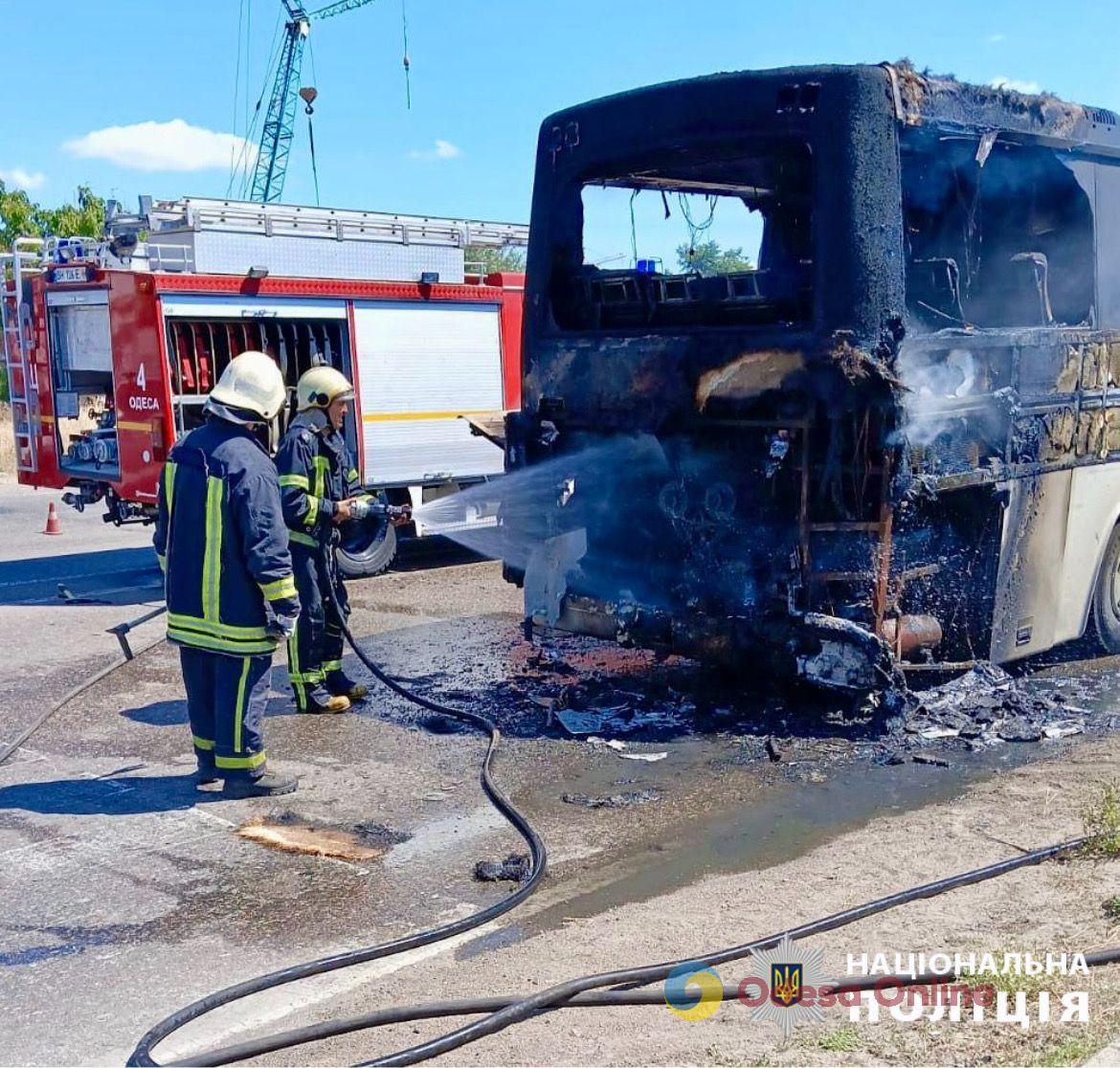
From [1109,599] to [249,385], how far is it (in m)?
4.96

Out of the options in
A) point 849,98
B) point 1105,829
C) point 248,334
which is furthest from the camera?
point 248,334

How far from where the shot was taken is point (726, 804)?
210 inches

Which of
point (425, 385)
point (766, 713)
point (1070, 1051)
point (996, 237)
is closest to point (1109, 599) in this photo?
point (996, 237)

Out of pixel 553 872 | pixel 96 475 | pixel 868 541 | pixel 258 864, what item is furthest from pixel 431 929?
pixel 96 475

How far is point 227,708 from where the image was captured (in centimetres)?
537

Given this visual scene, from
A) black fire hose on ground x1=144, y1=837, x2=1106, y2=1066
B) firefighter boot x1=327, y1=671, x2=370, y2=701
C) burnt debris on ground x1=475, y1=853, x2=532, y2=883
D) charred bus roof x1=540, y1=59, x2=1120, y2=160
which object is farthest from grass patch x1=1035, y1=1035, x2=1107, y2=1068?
firefighter boot x1=327, y1=671, x2=370, y2=701

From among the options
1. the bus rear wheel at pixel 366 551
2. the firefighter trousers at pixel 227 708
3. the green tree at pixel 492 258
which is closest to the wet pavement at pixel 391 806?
the firefighter trousers at pixel 227 708

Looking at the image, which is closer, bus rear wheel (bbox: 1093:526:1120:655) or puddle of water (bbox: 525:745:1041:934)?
puddle of water (bbox: 525:745:1041:934)

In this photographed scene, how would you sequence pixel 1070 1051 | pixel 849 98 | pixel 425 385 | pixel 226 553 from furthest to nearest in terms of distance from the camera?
pixel 425 385
pixel 849 98
pixel 226 553
pixel 1070 1051

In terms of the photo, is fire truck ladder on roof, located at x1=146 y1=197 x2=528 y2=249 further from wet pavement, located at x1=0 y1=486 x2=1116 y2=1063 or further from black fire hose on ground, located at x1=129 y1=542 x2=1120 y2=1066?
black fire hose on ground, located at x1=129 y1=542 x2=1120 y2=1066

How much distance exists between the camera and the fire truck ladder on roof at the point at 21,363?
11.9 meters

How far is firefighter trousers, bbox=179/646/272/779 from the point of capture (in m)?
5.36

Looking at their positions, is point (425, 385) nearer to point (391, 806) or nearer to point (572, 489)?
point (572, 489)

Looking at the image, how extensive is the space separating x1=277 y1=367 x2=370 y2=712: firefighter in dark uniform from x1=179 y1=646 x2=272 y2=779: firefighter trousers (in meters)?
1.15
